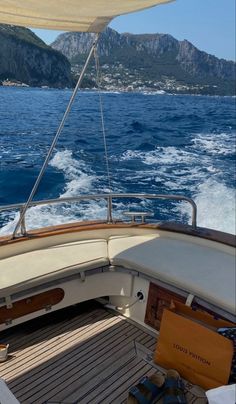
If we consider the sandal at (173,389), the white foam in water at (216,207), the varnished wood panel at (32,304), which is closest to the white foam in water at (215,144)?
the white foam in water at (216,207)

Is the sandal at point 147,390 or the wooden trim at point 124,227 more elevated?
the wooden trim at point 124,227

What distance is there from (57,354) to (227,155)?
492 inches

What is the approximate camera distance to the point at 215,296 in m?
2.72

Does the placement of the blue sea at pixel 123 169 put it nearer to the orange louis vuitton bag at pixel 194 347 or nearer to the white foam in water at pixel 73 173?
the white foam in water at pixel 73 173

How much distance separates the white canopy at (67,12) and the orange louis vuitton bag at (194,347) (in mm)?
2011

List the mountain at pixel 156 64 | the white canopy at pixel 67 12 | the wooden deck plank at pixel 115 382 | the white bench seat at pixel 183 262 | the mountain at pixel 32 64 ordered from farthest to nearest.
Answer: the mountain at pixel 156 64, the mountain at pixel 32 64, the white bench seat at pixel 183 262, the wooden deck plank at pixel 115 382, the white canopy at pixel 67 12

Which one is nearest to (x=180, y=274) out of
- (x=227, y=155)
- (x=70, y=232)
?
(x=70, y=232)

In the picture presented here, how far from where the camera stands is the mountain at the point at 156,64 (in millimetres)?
93438

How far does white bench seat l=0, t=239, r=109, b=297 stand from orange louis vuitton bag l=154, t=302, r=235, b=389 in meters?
0.80

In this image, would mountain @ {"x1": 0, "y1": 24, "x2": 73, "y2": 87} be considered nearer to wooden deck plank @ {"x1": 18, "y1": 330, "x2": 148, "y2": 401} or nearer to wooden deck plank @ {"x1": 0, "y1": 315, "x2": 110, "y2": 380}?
wooden deck plank @ {"x1": 0, "y1": 315, "x2": 110, "y2": 380}

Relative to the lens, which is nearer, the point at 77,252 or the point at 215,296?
the point at 215,296

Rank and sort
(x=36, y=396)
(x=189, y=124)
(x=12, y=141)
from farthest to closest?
(x=189, y=124) → (x=12, y=141) → (x=36, y=396)

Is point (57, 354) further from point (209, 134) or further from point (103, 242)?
point (209, 134)

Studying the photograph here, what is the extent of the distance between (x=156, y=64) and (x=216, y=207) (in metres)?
131
